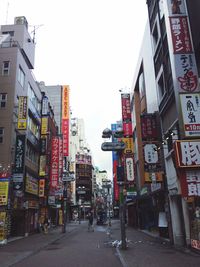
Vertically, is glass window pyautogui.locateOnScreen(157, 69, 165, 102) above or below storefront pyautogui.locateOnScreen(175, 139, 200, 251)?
above

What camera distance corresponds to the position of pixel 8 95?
1059 inches

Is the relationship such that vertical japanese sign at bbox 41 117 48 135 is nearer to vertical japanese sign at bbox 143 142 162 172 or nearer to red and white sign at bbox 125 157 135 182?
red and white sign at bbox 125 157 135 182

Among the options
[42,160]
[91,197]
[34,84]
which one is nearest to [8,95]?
[34,84]

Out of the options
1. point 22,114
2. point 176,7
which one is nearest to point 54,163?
point 22,114

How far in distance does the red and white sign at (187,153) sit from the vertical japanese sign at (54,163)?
2871 cm

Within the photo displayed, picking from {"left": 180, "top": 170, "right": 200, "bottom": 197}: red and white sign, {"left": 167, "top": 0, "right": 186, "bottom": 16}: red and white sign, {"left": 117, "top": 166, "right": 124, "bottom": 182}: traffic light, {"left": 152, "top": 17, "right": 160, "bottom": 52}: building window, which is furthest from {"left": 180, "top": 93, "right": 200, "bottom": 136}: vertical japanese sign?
{"left": 152, "top": 17, "right": 160, "bottom": 52}: building window

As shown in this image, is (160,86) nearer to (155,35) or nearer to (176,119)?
(155,35)

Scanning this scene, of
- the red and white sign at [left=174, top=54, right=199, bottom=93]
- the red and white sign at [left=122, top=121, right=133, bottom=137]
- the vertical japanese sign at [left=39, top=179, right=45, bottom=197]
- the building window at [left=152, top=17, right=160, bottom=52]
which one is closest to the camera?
the red and white sign at [left=174, top=54, right=199, bottom=93]

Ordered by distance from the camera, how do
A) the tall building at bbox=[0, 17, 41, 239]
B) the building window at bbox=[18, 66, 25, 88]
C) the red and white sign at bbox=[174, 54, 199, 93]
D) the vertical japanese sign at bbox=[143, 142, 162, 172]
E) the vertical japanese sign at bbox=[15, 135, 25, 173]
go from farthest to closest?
the building window at bbox=[18, 66, 25, 88] → the vertical japanese sign at bbox=[15, 135, 25, 173] → the tall building at bbox=[0, 17, 41, 239] → the vertical japanese sign at bbox=[143, 142, 162, 172] → the red and white sign at bbox=[174, 54, 199, 93]

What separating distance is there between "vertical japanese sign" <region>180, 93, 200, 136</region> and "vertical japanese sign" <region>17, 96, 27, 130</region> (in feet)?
52.2

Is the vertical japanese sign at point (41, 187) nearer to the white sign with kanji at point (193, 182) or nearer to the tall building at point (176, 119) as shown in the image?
the tall building at point (176, 119)

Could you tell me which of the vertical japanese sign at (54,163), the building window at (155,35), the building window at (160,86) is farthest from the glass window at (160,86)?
the vertical japanese sign at (54,163)

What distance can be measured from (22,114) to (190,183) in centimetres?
1886

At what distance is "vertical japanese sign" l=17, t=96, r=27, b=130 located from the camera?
84.4ft
